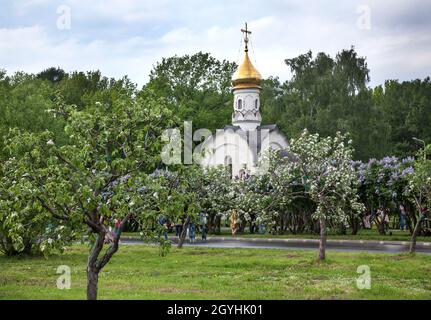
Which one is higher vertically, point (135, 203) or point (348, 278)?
point (135, 203)

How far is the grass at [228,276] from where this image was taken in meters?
15.2

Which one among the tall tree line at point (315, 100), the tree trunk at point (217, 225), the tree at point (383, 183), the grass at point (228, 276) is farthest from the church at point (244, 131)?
the grass at point (228, 276)

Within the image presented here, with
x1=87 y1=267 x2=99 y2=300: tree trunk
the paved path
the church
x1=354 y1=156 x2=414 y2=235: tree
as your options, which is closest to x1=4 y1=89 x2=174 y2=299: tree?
x1=87 y1=267 x2=99 y2=300: tree trunk

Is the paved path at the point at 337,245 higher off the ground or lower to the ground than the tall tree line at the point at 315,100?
lower

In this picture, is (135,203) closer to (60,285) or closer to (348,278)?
(60,285)

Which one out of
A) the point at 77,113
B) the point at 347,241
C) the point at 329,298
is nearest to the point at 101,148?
the point at 77,113

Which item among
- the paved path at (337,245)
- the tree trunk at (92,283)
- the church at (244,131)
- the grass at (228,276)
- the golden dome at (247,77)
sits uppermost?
the golden dome at (247,77)

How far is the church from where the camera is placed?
186 ft

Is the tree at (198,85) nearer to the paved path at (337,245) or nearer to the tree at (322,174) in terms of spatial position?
the paved path at (337,245)

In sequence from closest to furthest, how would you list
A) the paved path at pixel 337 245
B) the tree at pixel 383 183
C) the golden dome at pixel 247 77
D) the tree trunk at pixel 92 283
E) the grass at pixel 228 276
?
1. the tree trunk at pixel 92 283
2. the grass at pixel 228 276
3. the paved path at pixel 337 245
4. the tree at pixel 383 183
5. the golden dome at pixel 247 77

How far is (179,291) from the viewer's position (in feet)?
51.4

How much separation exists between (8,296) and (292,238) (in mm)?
23555

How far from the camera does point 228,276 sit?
Result: 18875 mm

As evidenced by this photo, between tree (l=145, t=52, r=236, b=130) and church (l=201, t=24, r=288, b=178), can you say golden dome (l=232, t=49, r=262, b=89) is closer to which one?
church (l=201, t=24, r=288, b=178)
